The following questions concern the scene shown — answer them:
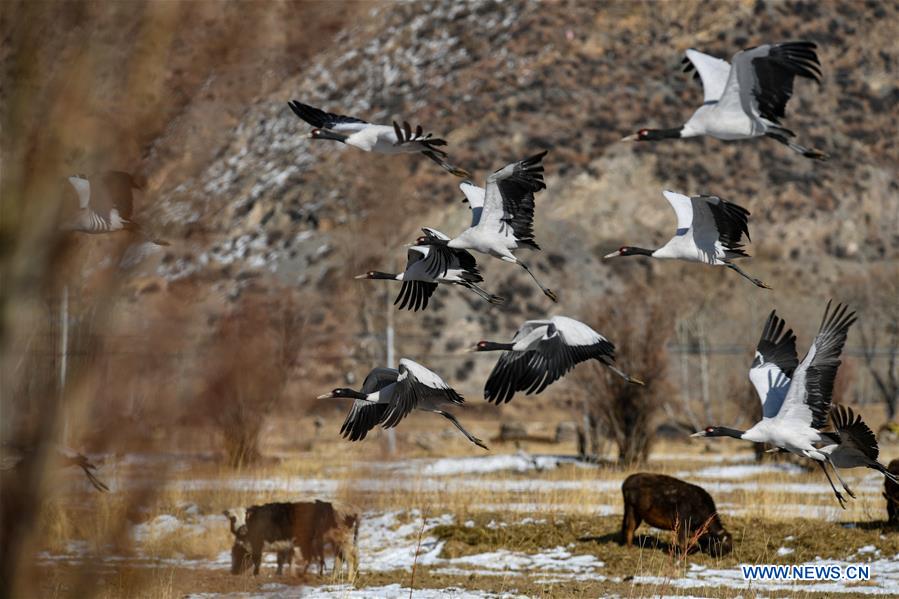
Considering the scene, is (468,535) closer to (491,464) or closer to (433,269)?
(433,269)

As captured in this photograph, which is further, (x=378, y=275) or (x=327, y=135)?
(x=378, y=275)

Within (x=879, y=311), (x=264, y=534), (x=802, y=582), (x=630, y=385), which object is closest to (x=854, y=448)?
(x=802, y=582)

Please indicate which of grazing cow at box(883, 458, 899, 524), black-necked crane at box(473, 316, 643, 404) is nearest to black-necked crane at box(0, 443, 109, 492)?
black-necked crane at box(473, 316, 643, 404)

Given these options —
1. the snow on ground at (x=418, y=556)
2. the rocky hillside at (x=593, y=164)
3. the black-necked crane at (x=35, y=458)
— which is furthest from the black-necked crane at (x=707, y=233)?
the rocky hillside at (x=593, y=164)

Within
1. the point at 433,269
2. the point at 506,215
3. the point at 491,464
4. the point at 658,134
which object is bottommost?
the point at 491,464

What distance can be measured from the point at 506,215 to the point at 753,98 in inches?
88.7

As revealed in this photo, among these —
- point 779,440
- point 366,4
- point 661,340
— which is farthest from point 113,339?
point 661,340

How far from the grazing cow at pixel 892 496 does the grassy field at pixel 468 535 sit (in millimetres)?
262

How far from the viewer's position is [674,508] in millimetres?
13312

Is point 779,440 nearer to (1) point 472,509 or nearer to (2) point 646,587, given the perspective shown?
(2) point 646,587

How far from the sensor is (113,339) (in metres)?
3.07

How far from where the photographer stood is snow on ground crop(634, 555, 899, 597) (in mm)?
11633

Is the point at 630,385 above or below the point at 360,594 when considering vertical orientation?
above

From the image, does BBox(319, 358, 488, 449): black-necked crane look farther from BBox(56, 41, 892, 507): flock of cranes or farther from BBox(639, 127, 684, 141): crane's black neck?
BBox(639, 127, 684, 141): crane's black neck
